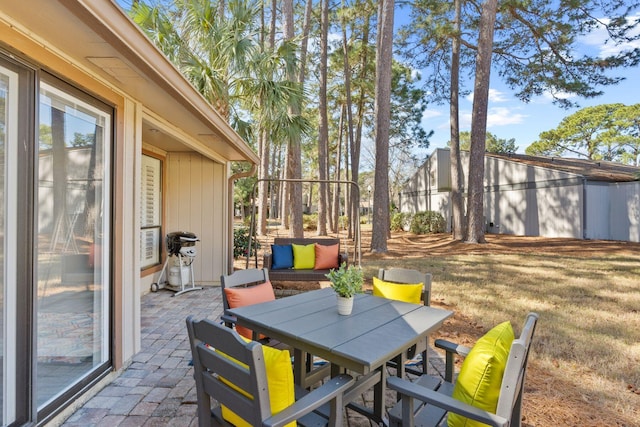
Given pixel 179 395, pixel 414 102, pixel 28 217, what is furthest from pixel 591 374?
pixel 414 102

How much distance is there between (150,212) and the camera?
18.0 feet

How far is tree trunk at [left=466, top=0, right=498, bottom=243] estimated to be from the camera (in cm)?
962

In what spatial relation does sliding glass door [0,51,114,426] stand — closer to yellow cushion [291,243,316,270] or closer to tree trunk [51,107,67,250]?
tree trunk [51,107,67,250]

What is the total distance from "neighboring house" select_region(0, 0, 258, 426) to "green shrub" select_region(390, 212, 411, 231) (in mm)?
15503

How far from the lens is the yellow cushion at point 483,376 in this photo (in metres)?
1.42

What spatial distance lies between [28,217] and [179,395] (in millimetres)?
1537

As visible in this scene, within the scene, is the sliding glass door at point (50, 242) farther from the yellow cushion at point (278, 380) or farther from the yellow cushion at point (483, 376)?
the yellow cushion at point (483, 376)

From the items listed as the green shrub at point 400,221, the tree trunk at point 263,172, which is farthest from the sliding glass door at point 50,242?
the green shrub at point 400,221

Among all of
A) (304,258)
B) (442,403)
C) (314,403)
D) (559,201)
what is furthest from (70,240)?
(559,201)

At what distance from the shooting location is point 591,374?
2.97m

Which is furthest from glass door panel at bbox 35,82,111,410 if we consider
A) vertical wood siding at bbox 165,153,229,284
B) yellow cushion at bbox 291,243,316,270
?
vertical wood siding at bbox 165,153,229,284

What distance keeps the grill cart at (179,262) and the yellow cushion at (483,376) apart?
477 cm

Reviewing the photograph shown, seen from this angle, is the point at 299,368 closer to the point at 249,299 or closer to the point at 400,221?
the point at 249,299

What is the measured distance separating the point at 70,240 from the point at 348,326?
188 centimetres
